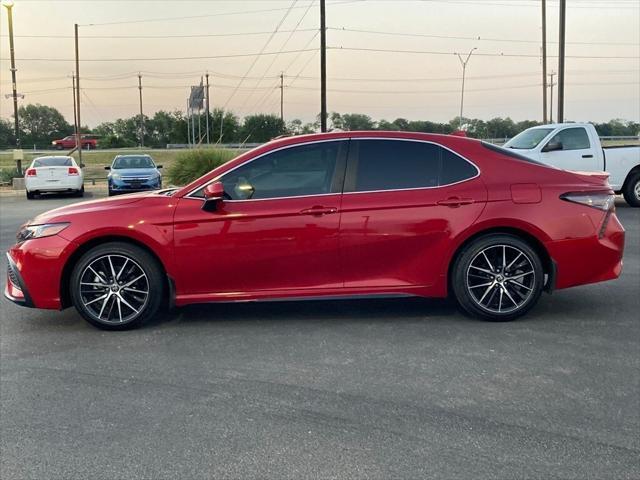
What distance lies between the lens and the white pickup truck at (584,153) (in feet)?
46.4

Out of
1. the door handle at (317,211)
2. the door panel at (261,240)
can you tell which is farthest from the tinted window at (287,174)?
the door handle at (317,211)

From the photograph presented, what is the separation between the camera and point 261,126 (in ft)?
233

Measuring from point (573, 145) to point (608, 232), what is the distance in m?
9.36

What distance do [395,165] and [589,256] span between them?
6.17ft

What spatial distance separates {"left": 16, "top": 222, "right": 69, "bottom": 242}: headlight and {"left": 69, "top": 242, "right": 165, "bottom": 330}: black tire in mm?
313

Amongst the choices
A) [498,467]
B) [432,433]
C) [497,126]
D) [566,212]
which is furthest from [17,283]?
[497,126]

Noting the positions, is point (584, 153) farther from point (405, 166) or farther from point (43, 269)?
point (43, 269)

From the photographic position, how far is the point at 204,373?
14.6ft

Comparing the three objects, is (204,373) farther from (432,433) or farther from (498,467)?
(498,467)

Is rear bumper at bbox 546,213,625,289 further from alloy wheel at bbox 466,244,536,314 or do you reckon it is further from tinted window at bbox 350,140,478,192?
tinted window at bbox 350,140,478,192

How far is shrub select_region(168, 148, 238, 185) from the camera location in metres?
20.8

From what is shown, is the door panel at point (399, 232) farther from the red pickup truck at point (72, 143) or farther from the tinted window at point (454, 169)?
the red pickup truck at point (72, 143)

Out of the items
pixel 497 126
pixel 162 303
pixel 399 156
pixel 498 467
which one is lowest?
pixel 498 467

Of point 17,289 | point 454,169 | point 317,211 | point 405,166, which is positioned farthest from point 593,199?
point 17,289
